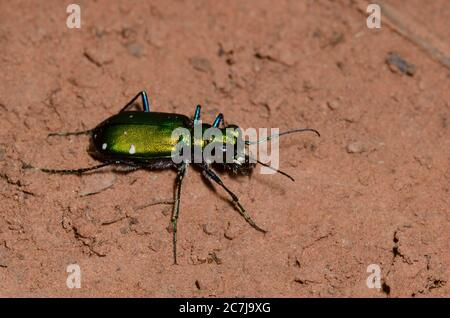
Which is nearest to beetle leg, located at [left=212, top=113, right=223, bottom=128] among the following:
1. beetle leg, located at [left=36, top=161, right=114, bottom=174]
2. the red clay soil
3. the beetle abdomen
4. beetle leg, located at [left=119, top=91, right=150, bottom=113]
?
the red clay soil

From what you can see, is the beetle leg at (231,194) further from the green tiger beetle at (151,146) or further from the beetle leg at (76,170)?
the beetle leg at (76,170)

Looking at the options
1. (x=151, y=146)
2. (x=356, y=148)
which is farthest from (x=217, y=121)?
(x=356, y=148)

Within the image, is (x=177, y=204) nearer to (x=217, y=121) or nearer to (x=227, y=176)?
(x=227, y=176)

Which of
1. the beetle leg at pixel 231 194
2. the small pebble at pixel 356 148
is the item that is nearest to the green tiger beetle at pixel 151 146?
the beetle leg at pixel 231 194

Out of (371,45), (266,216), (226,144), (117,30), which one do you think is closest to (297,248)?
(266,216)
